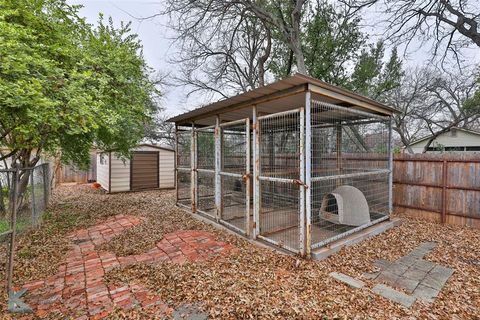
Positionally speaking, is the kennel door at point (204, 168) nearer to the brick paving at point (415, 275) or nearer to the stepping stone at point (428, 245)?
the brick paving at point (415, 275)

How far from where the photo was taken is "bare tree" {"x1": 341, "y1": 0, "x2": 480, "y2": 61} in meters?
6.91

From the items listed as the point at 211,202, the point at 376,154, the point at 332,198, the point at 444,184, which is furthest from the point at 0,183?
the point at 444,184

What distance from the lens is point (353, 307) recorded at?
2.37 m

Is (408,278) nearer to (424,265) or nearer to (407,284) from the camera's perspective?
(407,284)

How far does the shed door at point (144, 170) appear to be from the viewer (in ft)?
33.3

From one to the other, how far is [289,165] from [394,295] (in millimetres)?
2733

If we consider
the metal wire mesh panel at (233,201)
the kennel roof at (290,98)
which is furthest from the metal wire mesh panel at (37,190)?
the metal wire mesh panel at (233,201)

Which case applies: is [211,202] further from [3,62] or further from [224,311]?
[3,62]

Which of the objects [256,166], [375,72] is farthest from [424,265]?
[375,72]

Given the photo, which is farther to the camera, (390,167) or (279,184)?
(390,167)

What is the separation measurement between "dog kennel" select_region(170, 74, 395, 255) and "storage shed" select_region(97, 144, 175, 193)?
5.05 metres

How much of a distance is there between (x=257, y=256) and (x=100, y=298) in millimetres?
2027

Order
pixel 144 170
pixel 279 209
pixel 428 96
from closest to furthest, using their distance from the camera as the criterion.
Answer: pixel 279 209
pixel 144 170
pixel 428 96

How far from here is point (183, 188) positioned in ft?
23.4
